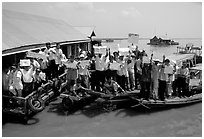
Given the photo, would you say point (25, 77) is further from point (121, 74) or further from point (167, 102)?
point (167, 102)

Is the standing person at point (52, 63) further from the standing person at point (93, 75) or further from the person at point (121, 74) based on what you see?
the person at point (121, 74)

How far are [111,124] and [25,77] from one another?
3.28 metres

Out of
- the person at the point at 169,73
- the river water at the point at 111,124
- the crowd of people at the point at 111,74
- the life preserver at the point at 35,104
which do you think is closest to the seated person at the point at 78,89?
the crowd of people at the point at 111,74

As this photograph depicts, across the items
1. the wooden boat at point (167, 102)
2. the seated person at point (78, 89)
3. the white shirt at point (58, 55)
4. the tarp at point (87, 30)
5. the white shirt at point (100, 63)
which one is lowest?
the wooden boat at point (167, 102)

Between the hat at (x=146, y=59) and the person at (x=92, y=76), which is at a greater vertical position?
the hat at (x=146, y=59)

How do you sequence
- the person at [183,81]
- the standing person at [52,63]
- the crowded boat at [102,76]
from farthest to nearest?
the standing person at [52,63], the person at [183,81], the crowded boat at [102,76]

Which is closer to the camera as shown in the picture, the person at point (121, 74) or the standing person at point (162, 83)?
the standing person at point (162, 83)

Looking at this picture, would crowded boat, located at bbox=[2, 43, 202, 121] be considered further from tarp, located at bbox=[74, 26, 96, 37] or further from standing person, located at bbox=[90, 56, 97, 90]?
tarp, located at bbox=[74, 26, 96, 37]

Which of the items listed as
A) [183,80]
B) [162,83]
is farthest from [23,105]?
[183,80]

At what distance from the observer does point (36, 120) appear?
7867mm

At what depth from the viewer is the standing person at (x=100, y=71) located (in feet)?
29.3

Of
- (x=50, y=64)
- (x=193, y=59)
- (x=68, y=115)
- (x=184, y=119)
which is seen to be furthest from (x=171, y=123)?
(x=193, y=59)

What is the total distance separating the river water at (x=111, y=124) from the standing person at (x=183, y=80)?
747 millimetres

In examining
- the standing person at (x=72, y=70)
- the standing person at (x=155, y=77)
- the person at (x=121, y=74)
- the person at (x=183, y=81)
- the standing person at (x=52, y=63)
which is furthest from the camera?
the standing person at (x=52, y=63)
